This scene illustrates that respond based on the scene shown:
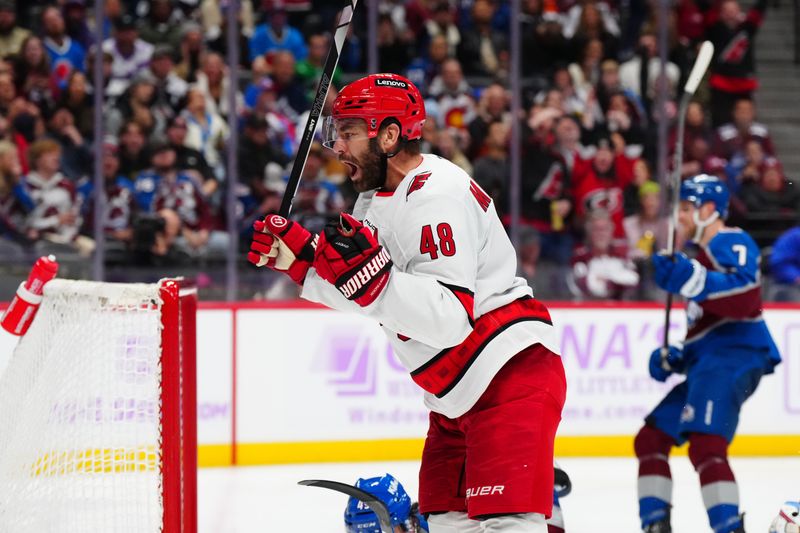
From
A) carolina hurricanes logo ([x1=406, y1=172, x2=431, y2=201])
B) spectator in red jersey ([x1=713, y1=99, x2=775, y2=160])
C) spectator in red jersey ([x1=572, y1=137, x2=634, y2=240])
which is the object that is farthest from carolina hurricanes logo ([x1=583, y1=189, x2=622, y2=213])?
carolina hurricanes logo ([x1=406, y1=172, x2=431, y2=201])

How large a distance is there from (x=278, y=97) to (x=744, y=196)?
2.92 meters

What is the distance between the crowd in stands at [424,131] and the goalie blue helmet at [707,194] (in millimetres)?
2354

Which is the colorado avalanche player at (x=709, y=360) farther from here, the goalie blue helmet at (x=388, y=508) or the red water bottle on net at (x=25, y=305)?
the red water bottle on net at (x=25, y=305)

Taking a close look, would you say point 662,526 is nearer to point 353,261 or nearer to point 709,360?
point 709,360

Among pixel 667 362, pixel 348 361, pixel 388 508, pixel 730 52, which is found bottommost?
pixel 348 361

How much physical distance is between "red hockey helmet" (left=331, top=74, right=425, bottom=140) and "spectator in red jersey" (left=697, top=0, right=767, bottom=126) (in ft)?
18.2

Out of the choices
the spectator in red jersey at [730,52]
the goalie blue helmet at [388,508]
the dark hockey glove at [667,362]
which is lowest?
the goalie blue helmet at [388,508]

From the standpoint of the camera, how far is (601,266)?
6.51 metres

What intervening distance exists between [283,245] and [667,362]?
6.82ft

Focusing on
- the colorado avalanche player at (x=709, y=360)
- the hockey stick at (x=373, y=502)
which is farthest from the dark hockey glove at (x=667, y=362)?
the hockey stick at (x=373, y=502)

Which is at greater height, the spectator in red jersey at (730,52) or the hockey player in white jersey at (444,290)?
the spectator in red jersey at (730,52)

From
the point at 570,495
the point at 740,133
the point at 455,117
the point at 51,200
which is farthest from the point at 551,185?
the point at 51,200

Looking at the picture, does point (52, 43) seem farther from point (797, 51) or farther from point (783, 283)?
point (797, 51)

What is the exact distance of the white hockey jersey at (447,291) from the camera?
7.45 feet
